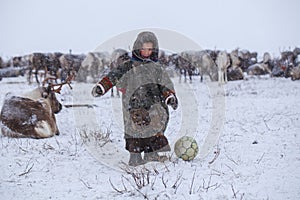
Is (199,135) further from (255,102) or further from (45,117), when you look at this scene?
(255,102)

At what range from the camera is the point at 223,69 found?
723 inches

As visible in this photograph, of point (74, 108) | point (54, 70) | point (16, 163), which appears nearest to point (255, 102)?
point (74, 108)

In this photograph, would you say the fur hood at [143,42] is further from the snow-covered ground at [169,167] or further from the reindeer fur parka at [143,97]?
the snow-covered ground at [169,167]

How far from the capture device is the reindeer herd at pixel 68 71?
5.63m

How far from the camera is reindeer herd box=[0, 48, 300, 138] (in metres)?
5.63

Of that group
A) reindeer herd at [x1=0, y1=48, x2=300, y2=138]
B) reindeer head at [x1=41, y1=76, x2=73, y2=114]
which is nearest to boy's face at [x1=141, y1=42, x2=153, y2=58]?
reindeer herd at [x1=0, y1=48, x2=300, y2=138]

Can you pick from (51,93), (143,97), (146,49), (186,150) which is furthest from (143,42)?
(51,93)

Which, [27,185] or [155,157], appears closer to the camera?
[27,185]

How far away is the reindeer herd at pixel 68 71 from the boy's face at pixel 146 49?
2.04 feet

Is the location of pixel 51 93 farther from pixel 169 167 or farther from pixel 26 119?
pixel 169 167

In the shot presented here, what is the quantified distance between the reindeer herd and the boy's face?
62 centimetres

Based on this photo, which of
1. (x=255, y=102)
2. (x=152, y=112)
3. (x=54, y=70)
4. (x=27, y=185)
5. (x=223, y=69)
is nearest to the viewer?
(x=27, y=185)

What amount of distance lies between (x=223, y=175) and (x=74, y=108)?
20.4 ft

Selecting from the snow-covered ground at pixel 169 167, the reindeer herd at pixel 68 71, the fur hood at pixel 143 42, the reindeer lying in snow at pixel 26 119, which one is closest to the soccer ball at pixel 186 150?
the snow-covered ground at pixel 169 167
